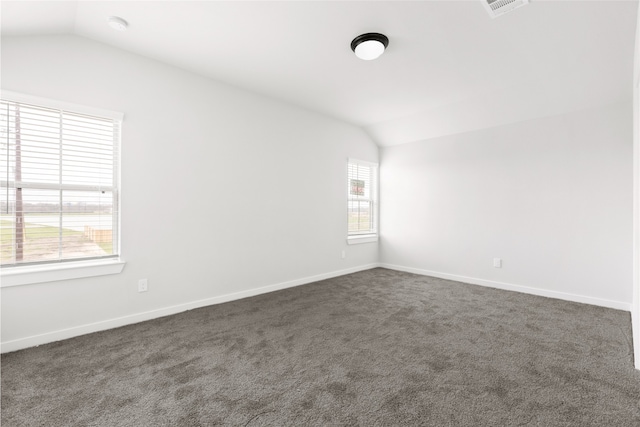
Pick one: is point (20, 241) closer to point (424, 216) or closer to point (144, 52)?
point (144, 52)

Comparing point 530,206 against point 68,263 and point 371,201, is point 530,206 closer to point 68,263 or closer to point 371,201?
point 371,201

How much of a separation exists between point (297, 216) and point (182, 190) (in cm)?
166

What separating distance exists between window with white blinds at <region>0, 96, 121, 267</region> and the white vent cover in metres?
3.26

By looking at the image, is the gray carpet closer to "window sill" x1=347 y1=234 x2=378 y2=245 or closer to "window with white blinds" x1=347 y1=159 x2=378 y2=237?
"window sill" x1=347 y1=234 x2=378 y2=245

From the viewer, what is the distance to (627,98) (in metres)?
3.38

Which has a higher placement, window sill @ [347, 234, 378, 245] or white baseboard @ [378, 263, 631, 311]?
window sill @ [347, 234, 378, 245]

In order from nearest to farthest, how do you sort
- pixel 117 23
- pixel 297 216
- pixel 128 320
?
pixel 117 23, pixel 128 320, pixel 297 216

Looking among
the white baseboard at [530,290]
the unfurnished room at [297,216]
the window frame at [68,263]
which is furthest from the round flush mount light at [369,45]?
the white baseboard at [530,290]

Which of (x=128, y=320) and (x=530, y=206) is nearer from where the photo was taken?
(x=128, y=320)

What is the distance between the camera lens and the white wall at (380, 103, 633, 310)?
137 inches

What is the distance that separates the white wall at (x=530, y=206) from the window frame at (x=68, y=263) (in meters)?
4.25

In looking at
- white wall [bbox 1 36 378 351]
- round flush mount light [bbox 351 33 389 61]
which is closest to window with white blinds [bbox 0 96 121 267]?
white wall [bbox 1 36 378 351]

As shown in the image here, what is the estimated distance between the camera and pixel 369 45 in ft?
8.50

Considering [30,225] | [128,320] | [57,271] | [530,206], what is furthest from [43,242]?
[530,206]
